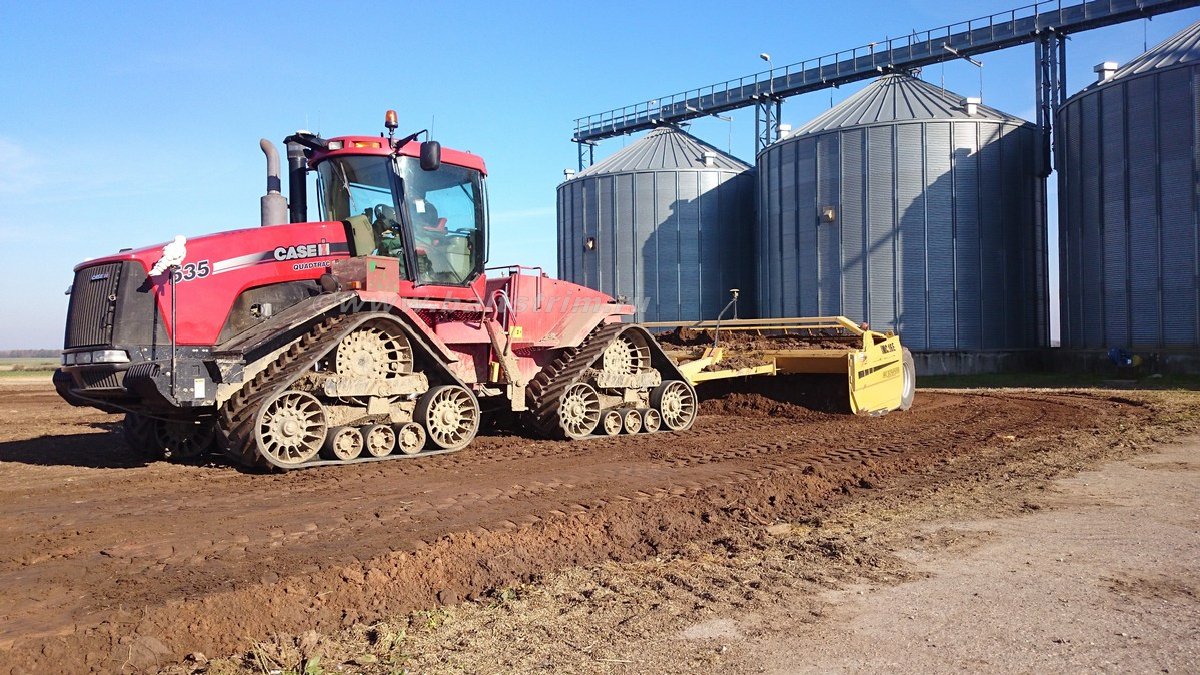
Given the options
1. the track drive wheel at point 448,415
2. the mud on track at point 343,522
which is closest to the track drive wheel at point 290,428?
the mud on track at point 343,522

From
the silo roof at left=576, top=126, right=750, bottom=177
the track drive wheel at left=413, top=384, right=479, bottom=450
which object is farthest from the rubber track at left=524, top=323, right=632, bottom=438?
the silo roof at left=576, top=126, right=750, bottom=177

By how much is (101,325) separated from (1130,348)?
22251mm

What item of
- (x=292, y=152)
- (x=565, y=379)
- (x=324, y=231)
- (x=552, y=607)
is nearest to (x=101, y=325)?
(x=324, y=231)

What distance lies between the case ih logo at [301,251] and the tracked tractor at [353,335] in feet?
0.07

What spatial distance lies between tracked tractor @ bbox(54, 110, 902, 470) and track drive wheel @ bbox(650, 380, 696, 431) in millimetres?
21

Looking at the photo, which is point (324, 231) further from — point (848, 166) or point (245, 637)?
point (848, 166)

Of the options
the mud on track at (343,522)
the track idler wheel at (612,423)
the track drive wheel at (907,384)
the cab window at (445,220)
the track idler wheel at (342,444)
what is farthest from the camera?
the track drive wheel at (907,384)

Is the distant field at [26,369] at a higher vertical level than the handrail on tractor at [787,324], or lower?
lower

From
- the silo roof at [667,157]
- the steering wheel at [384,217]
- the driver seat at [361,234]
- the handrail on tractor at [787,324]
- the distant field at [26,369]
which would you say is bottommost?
the distant field at [26,369]

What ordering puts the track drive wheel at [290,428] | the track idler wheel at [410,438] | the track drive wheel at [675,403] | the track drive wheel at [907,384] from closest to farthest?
the track drive wheel at [290,428], the track idler wheel at [410,438], the track drive wheel at [675,403], the track drive wheel at [907,384]

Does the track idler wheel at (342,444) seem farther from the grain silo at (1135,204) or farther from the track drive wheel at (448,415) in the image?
the grain silo at (1135,204)

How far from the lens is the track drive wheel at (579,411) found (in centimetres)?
1100

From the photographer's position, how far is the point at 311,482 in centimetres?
782

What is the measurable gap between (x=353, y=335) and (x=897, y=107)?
21698 mm
